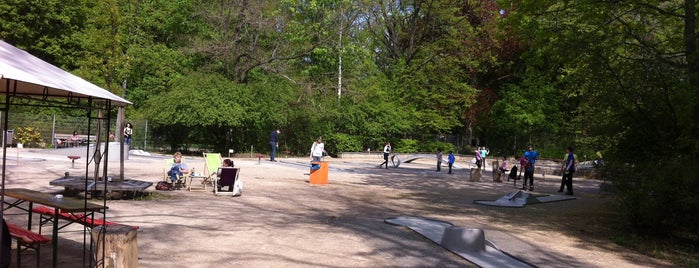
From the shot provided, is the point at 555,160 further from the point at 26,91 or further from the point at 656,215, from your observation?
the point at 26,91

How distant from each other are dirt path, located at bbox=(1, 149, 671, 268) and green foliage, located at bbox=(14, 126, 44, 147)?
14236 millimetres

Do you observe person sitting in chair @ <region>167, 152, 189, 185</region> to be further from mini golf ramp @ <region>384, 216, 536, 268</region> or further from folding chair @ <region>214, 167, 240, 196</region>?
mini golf ramp @ <region>384, 216, 536, 268</region>

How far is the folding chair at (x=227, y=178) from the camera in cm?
1435

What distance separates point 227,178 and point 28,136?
71.2ft

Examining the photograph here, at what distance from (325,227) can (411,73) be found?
128 ft

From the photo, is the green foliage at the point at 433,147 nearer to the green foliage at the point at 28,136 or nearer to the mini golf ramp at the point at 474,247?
the green foliage at the point at 28,136

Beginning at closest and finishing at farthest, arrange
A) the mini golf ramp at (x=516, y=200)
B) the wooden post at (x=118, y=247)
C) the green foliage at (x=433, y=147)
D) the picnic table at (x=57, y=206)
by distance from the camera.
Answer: the wooden post at (x=118, y=247), the picnic table at (x=57, y=206), the mini golf ramp at (x=516, y=200), the green foliage at (x=433, y=147)

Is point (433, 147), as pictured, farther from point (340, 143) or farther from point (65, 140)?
point (65, 140)

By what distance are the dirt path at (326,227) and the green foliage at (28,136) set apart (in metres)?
14.2

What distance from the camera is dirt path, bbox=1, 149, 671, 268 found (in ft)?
25.1

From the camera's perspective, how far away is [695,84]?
12.0 meters

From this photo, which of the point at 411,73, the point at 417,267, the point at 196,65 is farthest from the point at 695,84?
the point at 411,73

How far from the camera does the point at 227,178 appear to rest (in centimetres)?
1454

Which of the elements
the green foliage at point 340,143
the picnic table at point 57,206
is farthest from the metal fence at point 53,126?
the picnic table at point 57,206
